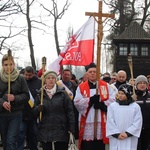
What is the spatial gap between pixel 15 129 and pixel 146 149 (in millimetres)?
2512

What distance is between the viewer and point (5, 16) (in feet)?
77.5

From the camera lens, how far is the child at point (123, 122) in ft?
19.9

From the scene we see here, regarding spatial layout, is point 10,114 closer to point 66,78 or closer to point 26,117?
point 26,117

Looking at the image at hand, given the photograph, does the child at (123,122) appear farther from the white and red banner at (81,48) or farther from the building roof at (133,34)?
the building roof at (133,34)

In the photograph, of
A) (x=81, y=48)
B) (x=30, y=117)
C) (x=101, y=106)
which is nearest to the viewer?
(x=101, y=106)

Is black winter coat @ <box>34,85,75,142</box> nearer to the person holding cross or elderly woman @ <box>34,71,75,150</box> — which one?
elderly woman @ <box>34,71,75,150</box>

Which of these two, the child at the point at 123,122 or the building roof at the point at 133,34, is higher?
the building roof at the point at 133,34

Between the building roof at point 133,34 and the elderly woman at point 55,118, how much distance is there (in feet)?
97.0

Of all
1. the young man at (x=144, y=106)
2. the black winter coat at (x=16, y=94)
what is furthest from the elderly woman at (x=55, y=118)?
the young man at (x=144, y=106)

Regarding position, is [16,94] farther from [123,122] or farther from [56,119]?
[123,122]

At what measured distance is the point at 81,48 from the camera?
766 centimetres

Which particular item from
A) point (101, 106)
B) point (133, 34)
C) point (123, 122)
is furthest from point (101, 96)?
point (133, 34)

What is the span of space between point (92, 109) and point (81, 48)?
1.66 metres

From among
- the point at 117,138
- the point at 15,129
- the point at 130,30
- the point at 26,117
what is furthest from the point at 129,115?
the point at 130,30
